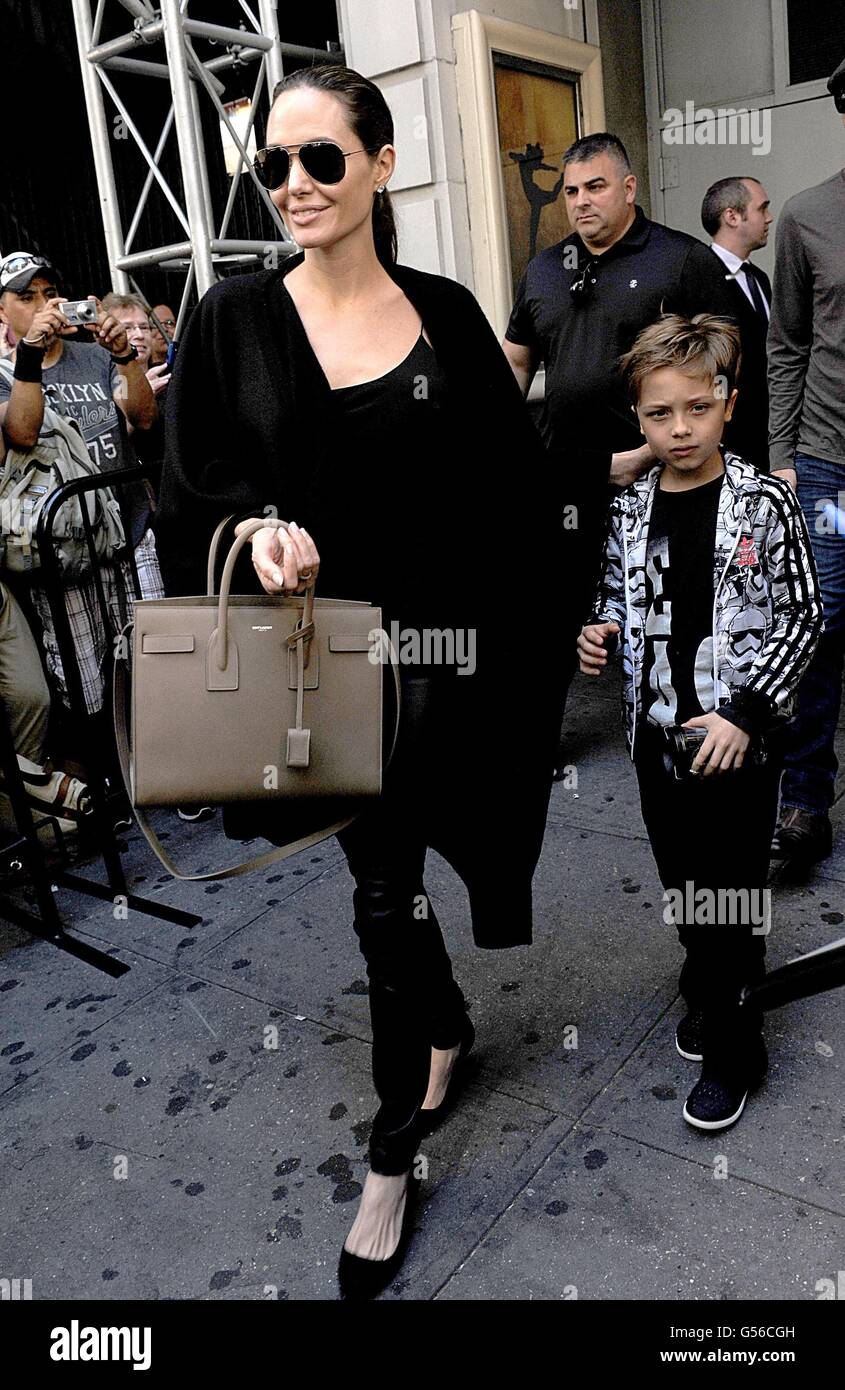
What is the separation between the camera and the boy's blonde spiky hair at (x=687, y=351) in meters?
2.23

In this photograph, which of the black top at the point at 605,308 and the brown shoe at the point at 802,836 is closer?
the brown shoe at the point at 802,836

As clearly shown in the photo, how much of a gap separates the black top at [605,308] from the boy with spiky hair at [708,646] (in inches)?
61.9

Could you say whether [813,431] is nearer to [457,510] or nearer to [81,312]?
[457,510]

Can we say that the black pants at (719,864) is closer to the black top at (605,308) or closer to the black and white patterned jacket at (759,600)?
the black and white patterned jacket at (759,600)

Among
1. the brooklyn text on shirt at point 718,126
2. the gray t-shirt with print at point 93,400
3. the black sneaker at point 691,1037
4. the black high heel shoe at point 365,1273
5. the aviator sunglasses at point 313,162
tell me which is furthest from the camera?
the brooklyn text on shirt at point 718,126

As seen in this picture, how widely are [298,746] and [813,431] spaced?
242cm

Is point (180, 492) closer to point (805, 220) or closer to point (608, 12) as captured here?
point (805, 220)

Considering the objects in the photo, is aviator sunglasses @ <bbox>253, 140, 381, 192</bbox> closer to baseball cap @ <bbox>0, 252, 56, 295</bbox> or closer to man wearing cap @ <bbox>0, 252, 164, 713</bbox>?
man wearing cap @ <bbox>0, 252, 164, 713</bbox>

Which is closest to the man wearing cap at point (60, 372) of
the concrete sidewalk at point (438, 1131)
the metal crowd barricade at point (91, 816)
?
the metal crowd barricade at point (91, 816)

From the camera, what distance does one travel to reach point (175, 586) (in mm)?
2025

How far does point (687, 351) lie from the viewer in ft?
7.29

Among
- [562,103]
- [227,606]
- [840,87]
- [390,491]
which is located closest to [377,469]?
[390,491]

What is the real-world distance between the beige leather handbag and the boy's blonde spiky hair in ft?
2.80
